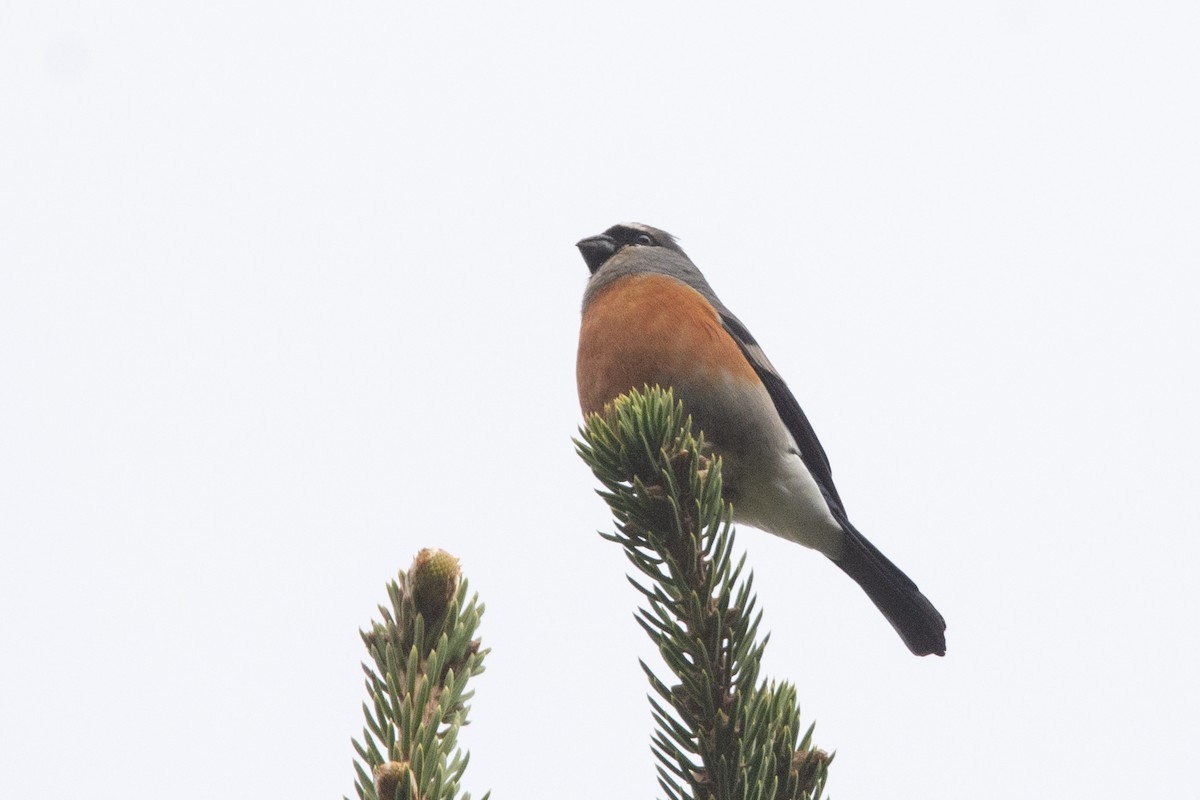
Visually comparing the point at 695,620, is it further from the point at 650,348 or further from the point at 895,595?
the point at 895,595

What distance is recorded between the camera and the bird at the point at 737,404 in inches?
193

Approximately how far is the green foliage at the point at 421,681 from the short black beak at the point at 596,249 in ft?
15.9

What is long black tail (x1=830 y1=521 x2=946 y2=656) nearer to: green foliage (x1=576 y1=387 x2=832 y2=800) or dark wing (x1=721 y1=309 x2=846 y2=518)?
dark wing (x1=721 y1=309 x2=846 y2=518)

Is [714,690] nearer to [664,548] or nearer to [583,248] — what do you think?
[664,548]

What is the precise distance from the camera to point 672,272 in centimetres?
600

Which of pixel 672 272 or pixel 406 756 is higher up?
pixel 672 272

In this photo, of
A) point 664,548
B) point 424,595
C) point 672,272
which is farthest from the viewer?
point 672,272

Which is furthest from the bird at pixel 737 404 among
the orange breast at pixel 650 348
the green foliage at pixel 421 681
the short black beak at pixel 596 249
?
the green foliage at pixel 421 681

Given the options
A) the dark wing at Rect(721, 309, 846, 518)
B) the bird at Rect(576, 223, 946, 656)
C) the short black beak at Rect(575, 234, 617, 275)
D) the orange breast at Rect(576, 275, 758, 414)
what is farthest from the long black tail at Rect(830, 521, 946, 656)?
the short black beak at Rect(575, 234, 617, 275)

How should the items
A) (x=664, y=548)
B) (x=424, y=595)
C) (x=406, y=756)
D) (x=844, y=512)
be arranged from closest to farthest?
(x=406, y=756) < (x=424, y=595) < (x=664, y=548) < (x=844, y=512)

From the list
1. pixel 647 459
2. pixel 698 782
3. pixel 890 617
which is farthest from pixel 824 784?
pixel 890 617

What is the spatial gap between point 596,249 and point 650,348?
1935 mm

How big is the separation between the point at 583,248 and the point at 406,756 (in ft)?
16.8

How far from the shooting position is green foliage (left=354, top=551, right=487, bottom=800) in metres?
1.73
